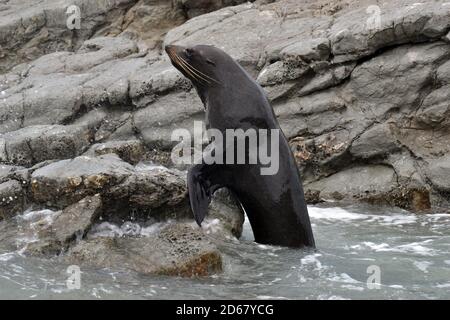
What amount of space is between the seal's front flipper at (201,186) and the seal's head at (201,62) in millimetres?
982

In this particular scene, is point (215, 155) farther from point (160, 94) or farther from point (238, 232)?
point (160, 94)

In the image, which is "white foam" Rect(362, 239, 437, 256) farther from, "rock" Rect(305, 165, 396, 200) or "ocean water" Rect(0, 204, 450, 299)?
"rock" Rect(305, 165, 396, 200)

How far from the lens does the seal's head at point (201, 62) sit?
6.87 metres

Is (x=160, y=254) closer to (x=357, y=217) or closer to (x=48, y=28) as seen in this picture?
(x=357, y=217)

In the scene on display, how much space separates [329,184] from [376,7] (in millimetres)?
2557

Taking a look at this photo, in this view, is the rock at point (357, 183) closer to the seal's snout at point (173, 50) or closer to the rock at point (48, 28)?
the seal's snout at point (173, 50)

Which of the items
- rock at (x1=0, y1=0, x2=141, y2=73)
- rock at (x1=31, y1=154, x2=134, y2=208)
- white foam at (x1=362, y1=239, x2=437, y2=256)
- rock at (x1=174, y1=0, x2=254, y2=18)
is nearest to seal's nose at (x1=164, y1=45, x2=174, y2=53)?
rock at (x1=31, y1=154, x2=134, y2=208)

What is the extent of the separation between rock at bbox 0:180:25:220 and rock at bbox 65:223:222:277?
30.5 inches

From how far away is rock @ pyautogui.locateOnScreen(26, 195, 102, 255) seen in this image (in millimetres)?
5398

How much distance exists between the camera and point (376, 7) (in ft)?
33.0

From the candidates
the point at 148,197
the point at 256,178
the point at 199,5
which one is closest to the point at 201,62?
the point at 256,178

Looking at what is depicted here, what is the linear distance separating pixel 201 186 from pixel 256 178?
21.2 inches

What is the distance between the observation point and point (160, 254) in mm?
5152
